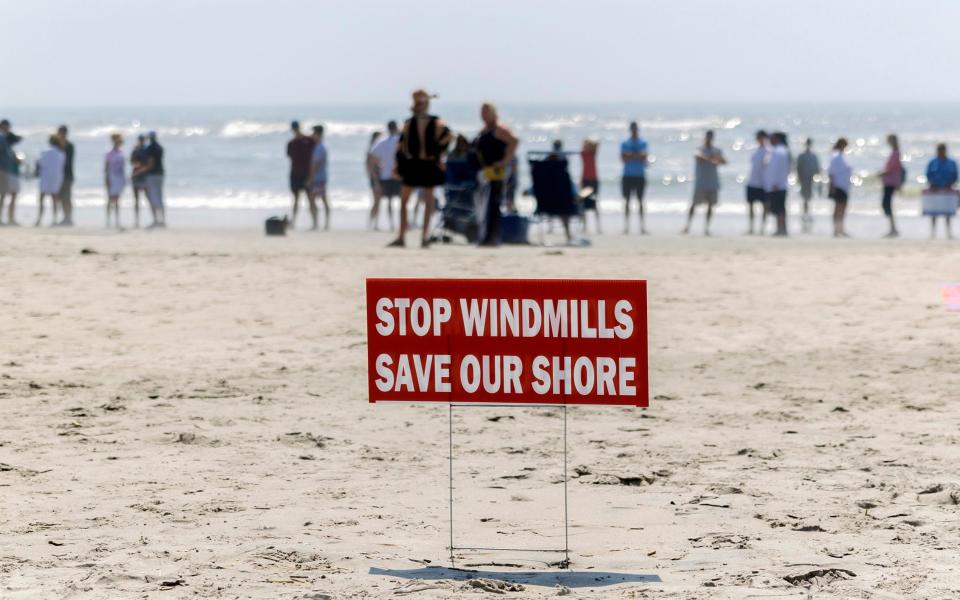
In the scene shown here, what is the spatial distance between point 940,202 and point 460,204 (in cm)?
737

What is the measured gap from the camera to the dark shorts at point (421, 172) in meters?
14.4

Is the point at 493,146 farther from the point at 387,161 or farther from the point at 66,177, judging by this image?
the point at 66,177

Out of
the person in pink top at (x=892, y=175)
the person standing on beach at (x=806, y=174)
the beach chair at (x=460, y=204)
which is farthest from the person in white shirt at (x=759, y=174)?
the beach chair at (x=460, y=204)

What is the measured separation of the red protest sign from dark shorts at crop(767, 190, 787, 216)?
1507 centimetres

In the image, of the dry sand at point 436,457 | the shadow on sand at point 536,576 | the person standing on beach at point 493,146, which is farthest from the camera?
the person standing on beach at point 493,146

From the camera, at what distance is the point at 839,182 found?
19.6 m

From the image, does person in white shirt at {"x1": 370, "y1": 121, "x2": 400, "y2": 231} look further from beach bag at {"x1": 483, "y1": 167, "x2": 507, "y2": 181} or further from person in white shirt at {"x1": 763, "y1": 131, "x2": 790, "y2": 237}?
person in white shirt at {"x1": 763, "y1": 131, "x2": 790, "y2": 237}

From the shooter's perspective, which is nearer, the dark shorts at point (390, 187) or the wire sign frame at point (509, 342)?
the wire sign frame at point (509, 342)

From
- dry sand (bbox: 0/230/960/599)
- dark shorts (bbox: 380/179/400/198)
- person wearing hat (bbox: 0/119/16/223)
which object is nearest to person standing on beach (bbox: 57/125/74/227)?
person wearing hat (bbox: 0/119/16/223)

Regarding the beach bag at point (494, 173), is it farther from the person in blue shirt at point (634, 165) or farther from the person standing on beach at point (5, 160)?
the person standing on beach at point (5, 160)

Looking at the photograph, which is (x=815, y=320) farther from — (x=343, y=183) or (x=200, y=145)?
(x=200, y=145)

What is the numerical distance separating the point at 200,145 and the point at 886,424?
183 ft

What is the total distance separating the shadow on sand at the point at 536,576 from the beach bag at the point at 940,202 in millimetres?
15607

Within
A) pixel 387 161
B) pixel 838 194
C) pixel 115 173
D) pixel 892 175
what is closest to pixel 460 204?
pixel 387 161
